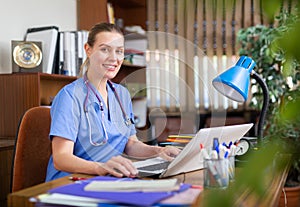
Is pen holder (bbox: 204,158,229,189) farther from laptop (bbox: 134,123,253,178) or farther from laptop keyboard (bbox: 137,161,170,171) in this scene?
laptop keyboard (bbox: 137,161,170,171)

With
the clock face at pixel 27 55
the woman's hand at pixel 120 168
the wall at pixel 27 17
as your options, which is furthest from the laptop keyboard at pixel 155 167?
the wall at pixel 27 17

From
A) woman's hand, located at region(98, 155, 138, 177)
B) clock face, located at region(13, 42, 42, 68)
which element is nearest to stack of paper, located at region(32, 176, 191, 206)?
woman's hand, located at region(98, 155, 138, 177)

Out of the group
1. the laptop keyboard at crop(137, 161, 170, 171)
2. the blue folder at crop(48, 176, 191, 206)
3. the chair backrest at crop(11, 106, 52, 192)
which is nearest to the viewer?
the blue folder at crop(48, 176, 191, 206)

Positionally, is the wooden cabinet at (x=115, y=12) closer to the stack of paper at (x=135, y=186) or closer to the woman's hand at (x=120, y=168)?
the woman's hand at (x=120, y=168)

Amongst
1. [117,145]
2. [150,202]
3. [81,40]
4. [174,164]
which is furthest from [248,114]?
[150,202]

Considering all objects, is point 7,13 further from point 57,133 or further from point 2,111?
point 57,133

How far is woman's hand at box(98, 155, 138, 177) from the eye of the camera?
3.71 feet

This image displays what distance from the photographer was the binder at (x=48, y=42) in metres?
2.52

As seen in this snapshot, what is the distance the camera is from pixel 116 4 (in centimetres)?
393

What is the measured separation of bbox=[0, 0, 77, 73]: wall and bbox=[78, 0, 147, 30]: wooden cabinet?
0.06m

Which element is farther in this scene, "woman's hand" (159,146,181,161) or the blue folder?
"woman's hand" (159,146,181,161)

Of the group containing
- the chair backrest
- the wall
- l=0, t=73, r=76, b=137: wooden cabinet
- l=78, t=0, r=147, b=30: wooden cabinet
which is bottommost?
the chair backrest

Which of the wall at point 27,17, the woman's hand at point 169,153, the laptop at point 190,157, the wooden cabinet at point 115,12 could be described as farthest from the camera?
the wooden cabinet at point 115,12

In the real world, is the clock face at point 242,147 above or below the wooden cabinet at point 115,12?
below
